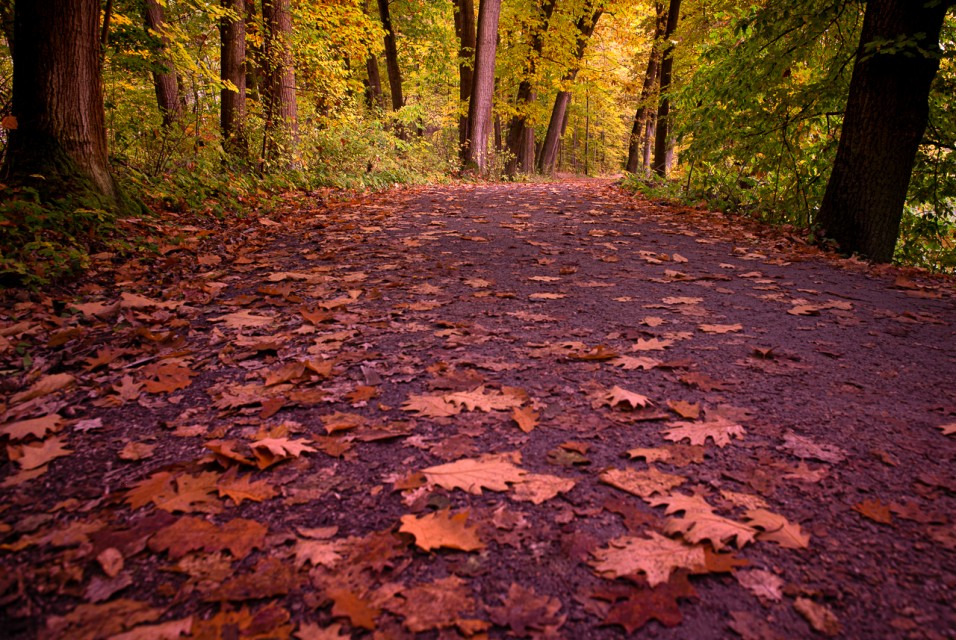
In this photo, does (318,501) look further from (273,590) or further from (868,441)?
(868,441)

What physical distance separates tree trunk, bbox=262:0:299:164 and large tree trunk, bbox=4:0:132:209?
3.65 m

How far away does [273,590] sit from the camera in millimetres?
1191

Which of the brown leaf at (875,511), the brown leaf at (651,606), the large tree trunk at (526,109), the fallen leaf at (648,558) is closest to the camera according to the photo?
the brown leaf at (651,606)

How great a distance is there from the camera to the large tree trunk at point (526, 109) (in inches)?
688

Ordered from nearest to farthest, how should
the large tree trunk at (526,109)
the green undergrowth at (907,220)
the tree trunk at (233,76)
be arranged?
the green undergrowth at (907,220), the tree trunk at (233,76), the large tree trunk at (526,109)

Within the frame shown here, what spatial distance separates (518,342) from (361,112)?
1087cm

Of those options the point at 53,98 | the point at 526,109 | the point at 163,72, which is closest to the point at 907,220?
the point at 53,98

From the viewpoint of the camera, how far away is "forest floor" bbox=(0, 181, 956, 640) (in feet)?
3.83

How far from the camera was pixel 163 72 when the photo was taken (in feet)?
22.0

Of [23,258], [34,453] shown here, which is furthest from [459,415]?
[23,258]

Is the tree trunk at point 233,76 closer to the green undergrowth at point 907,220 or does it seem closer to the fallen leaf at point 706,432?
the green undergrowth at point 907,220

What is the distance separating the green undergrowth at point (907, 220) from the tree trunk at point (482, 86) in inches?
297

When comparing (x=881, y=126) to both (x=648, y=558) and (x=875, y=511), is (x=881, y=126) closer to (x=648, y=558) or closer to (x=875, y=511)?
(x=875, y=511)

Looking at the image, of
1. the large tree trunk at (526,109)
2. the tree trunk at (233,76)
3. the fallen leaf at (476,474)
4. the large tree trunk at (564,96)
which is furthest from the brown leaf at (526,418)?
the large tree trunk at (564,96)
